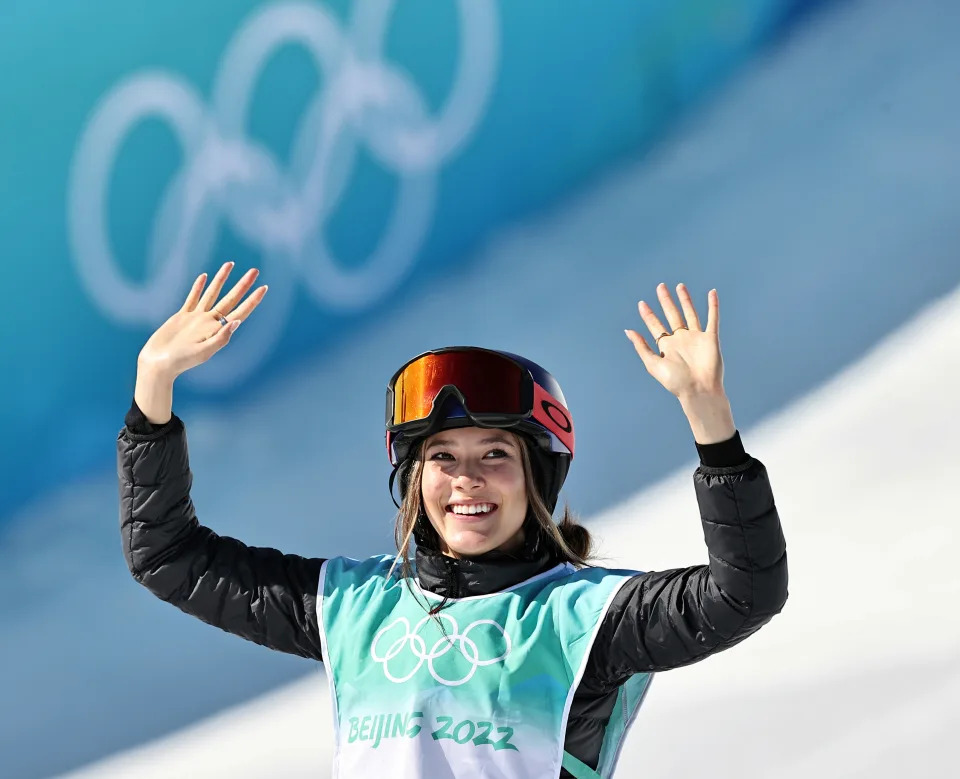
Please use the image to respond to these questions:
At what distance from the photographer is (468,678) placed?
233cm

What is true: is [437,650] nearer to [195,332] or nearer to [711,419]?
[711,419]

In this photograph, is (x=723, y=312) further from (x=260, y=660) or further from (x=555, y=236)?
(x=260, y=660)

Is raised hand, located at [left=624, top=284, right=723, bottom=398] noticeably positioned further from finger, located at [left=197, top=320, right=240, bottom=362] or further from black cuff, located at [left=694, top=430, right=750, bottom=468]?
finger, located at [left=197, top=320, right=240, bottom=362]

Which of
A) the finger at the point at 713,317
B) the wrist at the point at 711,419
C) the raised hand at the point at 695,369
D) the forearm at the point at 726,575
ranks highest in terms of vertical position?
the finger at the point at 713,317

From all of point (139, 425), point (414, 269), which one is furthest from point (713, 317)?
→ point (414, 269)

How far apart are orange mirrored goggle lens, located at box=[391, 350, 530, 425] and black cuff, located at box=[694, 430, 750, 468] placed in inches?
22.1

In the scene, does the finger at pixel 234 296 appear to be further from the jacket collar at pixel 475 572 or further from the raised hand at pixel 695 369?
the raised hand at pixel 695 369

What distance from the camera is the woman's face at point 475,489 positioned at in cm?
253

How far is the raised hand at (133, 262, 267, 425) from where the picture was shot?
2.55 m

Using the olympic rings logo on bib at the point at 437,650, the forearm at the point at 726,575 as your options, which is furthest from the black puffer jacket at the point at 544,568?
the olympic rings logo on bib at the point at 437,650

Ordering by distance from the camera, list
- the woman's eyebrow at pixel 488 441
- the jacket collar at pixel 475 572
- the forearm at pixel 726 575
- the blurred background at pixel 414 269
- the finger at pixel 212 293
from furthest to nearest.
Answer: the blurred background at pixel 414 269 → the finger at pixel 212 293 → the woman's eyebrow at pixel 488 441 → the jacket collar at pixel 475 572 → the forearm at pixel 726 575

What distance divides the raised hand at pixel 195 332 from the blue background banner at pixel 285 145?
2363 mm

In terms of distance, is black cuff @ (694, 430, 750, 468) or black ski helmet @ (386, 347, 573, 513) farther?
black ski helmet @ (386, 347, 573, 513)

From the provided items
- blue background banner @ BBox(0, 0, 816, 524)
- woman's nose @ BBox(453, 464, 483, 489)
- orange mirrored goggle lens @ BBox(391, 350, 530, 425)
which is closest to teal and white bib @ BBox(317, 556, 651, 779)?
woman's nose @ BBox(453, 464, 483, 489)
